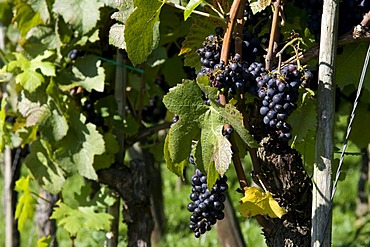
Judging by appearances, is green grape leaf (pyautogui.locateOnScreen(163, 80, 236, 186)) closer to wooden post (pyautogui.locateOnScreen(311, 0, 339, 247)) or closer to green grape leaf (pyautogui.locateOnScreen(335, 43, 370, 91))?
wooden post (pyautogui.locateOnScreen(311, 0, 339, 247))

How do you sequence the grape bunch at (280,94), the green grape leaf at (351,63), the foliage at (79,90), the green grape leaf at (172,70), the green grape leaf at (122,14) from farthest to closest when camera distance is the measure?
the green grape leaf at (172,70) < the foliage at (79,90) < the green grape leaf at (351,63) < the green grape leaf at (122,14) < the grape bunch at (280,94)

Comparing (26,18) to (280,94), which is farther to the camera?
(26,18)

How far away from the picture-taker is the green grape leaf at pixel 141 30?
83.0 inches

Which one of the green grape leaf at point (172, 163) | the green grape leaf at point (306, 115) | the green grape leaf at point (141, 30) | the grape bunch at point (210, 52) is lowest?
the green grape leaf at point (172, 163)

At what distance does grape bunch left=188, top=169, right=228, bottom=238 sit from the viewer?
2113 millimetres

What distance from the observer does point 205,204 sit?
2.11 m

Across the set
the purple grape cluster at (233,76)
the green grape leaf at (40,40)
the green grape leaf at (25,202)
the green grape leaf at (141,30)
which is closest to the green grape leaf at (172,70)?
the green grape leaf at (40,40)

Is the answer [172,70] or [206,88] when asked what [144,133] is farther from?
[206,88]

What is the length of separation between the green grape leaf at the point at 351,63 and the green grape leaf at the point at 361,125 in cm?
74

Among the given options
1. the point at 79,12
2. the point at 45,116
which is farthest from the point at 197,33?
the point at 45,116

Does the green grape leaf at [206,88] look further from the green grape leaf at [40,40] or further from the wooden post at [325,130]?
the green grape leaf at [40,40]

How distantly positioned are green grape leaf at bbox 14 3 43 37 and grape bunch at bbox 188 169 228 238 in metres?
1.30

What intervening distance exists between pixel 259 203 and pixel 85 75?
3.90 ft

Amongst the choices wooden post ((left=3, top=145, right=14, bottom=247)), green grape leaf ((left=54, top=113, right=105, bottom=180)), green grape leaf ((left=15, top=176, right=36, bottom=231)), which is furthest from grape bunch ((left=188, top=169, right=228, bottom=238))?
wooden post ((left=3, top=145, right=14, bottom=247))
